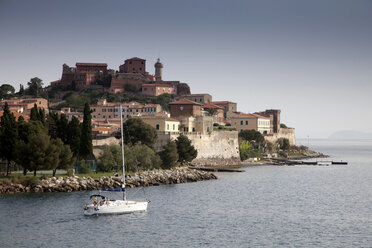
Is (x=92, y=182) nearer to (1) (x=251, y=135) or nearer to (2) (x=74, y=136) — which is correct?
(2) (x=74, y=136)

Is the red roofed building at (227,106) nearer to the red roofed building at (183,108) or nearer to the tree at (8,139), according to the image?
the red roofed building at (183,108)

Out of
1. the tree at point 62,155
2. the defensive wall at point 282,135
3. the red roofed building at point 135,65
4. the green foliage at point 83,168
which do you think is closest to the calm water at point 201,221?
the tree at point 62,155

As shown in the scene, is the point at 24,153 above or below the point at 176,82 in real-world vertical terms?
below

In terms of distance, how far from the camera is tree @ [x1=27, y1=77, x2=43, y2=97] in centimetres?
12550

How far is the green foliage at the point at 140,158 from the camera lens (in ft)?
191

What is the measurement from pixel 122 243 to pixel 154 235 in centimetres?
257

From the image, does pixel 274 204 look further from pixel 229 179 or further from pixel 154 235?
pixel 229 179

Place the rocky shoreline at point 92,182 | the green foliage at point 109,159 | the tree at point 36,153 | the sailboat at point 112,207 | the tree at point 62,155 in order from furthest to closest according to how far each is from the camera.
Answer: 1. the green foliage at point 109,159
2. the tree at point 62,155
3. the tree at point 36,153
4. the rocky shoreline at point 92,182
5. the sailboat at point 112,207

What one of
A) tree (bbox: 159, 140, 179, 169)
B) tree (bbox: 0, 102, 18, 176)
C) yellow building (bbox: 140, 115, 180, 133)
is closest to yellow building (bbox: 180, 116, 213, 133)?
yellow building (bbox: 140, 115, 180, 133)

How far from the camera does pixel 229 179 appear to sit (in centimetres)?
6638

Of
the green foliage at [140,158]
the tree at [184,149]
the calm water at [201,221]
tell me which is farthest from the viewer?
the tree at [184,149]

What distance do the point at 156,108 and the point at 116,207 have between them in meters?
65.1

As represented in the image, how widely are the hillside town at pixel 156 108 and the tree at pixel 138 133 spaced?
3.27 meters

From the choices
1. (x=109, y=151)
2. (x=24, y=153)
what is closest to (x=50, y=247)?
(x=24, y=153)
